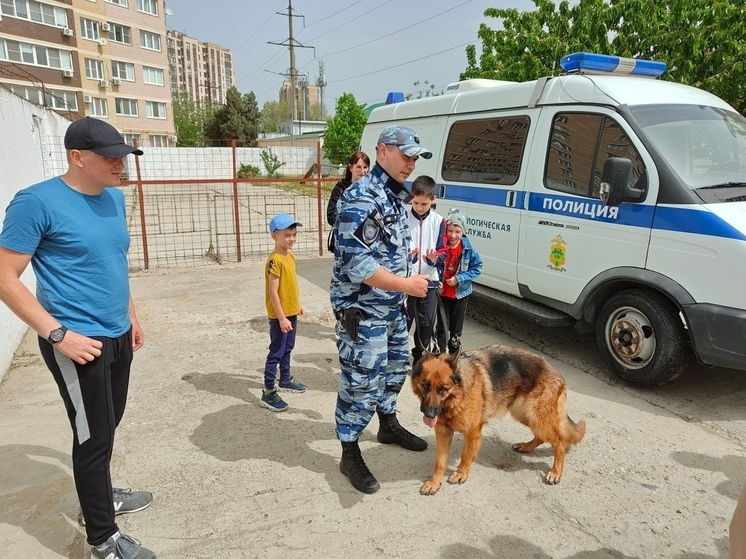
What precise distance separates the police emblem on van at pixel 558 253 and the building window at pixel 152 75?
46.6m

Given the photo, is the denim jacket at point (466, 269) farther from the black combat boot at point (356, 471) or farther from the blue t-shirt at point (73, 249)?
the blue t-shirt at point (73, 249)

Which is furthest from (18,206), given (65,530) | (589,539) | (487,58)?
(487,58)

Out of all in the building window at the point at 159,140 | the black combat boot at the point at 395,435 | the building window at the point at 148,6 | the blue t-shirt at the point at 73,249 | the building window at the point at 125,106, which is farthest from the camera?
the building window at the point at 159,140

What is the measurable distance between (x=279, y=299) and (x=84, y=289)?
1.77 meters

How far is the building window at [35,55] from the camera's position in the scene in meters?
34.5

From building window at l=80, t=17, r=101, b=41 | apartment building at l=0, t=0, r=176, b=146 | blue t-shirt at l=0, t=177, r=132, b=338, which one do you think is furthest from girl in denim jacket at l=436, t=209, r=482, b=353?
building window at l=80, t=17, r=101, b=41

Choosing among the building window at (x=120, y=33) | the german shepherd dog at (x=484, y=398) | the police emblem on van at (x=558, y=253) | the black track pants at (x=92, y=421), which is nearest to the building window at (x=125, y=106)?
the building window at (x=120, y=33)

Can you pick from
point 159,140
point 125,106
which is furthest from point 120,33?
point 159,140

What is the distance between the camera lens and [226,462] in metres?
3.18

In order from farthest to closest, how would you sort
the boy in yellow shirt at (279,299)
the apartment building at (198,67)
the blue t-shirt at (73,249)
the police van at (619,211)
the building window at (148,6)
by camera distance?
the apartment building at (198,67)
the building window at (148,6)
the boy in yellow shirt at (279,299)
the police van at (619,211)
the blue t-shirt at (73,249)

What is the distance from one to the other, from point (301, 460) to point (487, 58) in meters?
11.3

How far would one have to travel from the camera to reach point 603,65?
475cm

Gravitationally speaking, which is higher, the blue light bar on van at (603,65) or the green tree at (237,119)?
the green tree at (237,119)

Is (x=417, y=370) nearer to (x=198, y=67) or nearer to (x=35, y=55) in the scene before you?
(x=35, y=55)
